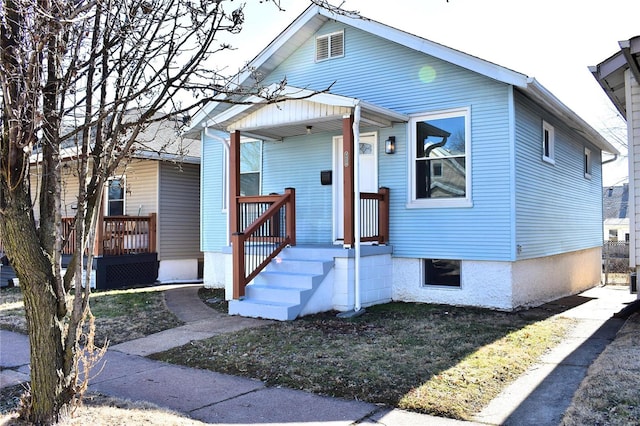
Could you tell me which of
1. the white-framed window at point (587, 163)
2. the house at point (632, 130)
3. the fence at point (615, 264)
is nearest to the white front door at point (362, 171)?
the house at point (632, 130)

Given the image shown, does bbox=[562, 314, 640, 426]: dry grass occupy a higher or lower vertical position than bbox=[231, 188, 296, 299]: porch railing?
lower

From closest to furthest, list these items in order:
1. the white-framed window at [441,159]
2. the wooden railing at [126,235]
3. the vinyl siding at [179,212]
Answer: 1. the white-framed window at [441,159]
2. the wooden railing at [126,235]
3. the vinyl siding at [179,212]

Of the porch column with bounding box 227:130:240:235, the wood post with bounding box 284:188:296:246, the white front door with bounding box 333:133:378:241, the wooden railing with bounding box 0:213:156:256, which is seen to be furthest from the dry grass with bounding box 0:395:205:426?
the wooden railing with bounding box 0:213:156:256

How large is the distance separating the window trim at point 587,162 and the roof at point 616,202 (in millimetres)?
25376

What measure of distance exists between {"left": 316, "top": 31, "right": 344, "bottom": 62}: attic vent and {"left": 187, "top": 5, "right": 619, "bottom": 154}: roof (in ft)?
0.84

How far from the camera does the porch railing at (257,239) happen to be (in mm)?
8352

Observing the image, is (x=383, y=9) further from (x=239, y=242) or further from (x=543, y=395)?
(x=239, y=242)

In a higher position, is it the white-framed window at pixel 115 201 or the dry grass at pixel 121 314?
the white-framed window at pixel 115 201

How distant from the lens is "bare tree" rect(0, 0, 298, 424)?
3535mm

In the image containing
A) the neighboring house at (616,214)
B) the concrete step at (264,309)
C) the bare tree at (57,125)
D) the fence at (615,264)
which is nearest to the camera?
the bare tree at (57,125)

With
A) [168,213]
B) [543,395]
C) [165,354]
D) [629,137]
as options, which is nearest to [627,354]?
[543,395]

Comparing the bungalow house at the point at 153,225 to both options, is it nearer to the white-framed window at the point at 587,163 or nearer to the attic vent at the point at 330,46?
the attic vent at the point at 330,46

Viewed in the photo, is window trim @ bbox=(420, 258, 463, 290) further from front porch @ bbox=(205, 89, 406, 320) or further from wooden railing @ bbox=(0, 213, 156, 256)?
wooden railing @ bbox=(0, 213, 156, 256)

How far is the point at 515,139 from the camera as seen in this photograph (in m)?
8.66
